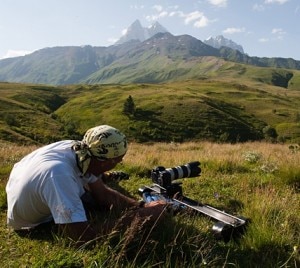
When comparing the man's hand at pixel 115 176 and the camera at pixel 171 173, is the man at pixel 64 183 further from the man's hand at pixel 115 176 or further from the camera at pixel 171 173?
the man's hand at pixel 115 176

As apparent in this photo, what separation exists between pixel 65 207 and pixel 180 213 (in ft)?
6.34

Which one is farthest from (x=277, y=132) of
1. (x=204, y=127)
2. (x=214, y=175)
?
(x=214, y=175)

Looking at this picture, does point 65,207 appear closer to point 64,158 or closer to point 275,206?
point 64,158

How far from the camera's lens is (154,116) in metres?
112

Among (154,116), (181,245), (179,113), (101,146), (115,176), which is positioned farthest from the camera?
(179,113)

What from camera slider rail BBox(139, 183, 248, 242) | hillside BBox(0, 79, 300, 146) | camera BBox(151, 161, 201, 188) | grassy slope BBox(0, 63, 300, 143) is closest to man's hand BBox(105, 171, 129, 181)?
camera slider rail BBox(139, 183, 248, 242)

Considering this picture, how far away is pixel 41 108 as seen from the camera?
413 ft

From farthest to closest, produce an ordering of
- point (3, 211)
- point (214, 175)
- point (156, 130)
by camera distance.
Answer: point (156, 130)
point (214, 175)
point (3, 211)

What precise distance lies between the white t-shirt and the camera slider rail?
163 cm

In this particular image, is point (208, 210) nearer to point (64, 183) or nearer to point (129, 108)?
point (64, 183)

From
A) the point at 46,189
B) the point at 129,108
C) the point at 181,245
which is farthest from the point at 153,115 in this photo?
the point at 181,245

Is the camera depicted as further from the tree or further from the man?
the tree

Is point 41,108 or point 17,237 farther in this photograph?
point 41,108

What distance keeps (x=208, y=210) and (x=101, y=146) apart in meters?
1.90
